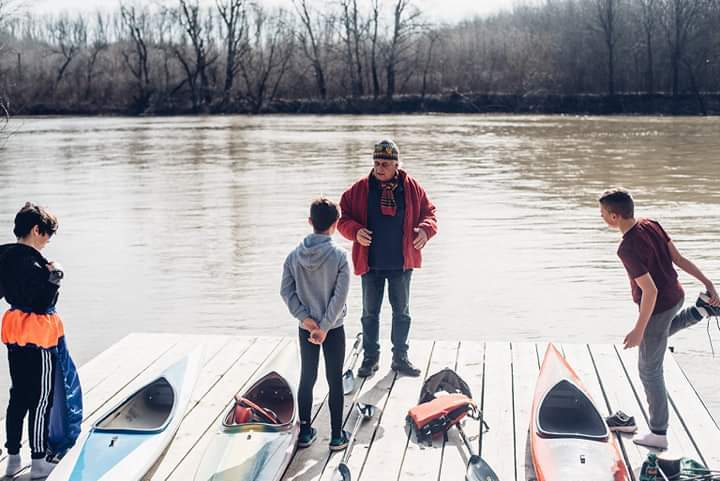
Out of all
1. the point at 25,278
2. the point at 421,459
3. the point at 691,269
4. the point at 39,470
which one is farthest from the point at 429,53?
the point at 39,470

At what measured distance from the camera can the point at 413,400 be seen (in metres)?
4.69

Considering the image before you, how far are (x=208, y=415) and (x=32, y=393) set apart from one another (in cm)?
104

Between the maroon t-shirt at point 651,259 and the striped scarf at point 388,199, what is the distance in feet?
4.54

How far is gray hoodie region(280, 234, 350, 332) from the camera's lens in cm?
391

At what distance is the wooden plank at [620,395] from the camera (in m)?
3.96

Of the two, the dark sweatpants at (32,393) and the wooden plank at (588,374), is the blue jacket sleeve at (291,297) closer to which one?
the dark sweatpants at (32,393)

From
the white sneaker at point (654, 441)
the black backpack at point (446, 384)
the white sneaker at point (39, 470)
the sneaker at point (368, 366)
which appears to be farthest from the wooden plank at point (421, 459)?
the white sneaker at point (39, 470)

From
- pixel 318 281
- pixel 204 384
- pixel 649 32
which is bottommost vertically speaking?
pixel 204 384

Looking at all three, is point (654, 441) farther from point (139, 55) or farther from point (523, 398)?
point (139, 55)

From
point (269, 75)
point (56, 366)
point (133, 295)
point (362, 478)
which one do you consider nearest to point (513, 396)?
point (362, 478)

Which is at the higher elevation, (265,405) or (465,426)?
(265,405)

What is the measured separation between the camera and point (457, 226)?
12570mm

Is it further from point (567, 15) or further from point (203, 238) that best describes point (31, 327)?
point (567, 15)

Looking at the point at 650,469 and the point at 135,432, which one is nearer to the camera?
the point at 650,469
